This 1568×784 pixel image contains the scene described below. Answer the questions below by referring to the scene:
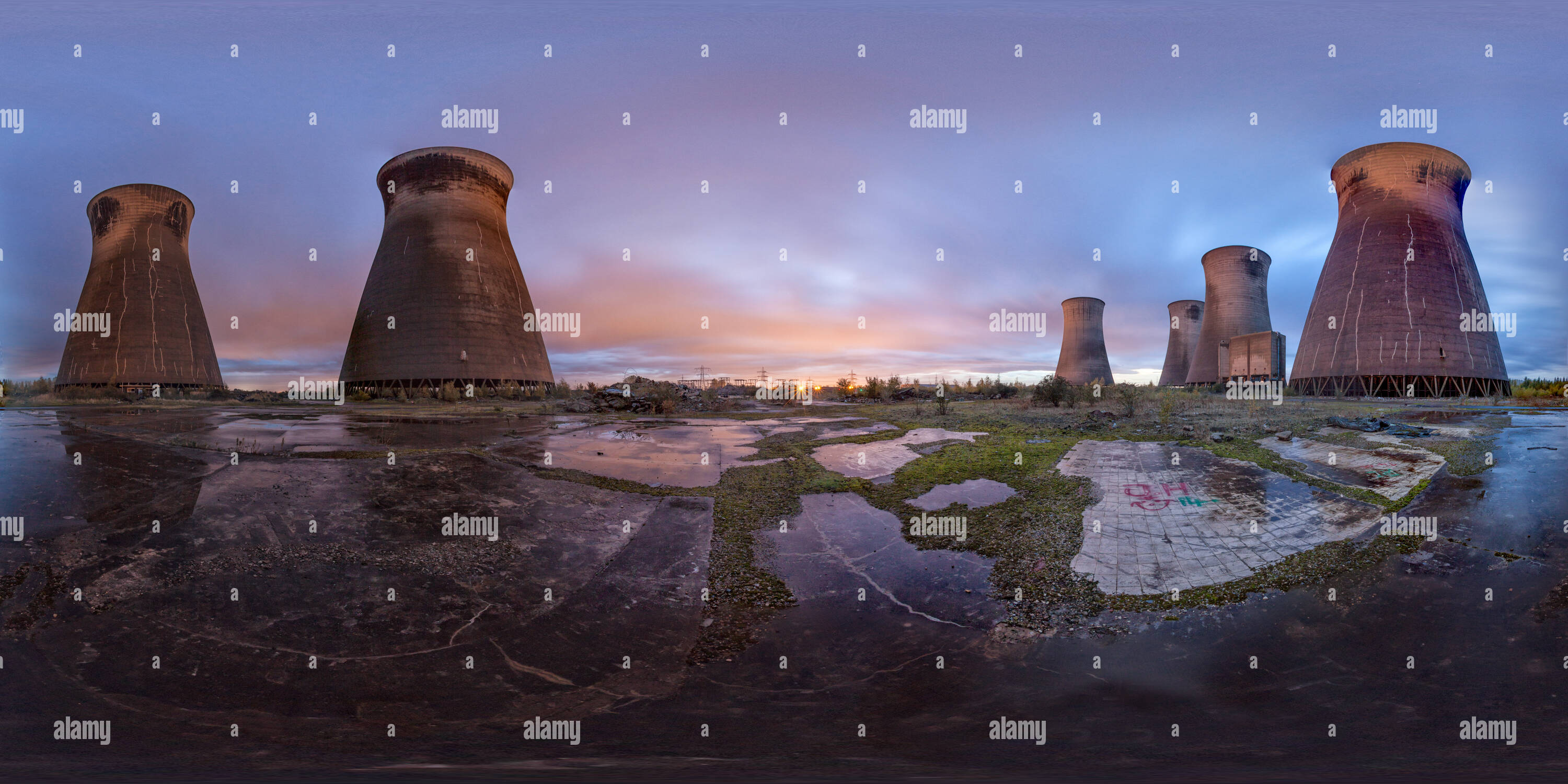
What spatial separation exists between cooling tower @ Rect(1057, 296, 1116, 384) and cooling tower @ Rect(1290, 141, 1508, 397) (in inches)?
489

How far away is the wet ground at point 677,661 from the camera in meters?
2.29

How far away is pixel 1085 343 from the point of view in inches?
1416

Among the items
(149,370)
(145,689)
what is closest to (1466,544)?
(145,689)

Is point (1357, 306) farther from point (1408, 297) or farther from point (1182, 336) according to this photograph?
point (1182, 336)

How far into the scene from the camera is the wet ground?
2.29m

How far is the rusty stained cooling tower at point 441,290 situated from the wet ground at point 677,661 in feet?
62.0

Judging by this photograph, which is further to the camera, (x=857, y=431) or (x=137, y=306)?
(x=137, y=306)

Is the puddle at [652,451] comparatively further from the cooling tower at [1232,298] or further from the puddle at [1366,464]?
the cooling tower at [1232,298]

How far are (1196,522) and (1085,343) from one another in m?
35.1

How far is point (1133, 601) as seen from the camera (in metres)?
3.61

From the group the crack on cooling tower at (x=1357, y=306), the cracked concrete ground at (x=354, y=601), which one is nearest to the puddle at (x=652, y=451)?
the cracked concrete ground at (x=354, y=601)

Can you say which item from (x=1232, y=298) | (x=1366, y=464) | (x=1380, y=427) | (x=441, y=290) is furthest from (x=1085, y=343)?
(x=441, y=290)

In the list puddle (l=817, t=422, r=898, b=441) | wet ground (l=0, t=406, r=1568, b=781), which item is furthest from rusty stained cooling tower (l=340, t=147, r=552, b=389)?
wet ground (l=0, t=406, r=1568, b=781)

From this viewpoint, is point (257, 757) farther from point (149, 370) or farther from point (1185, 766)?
point (149, 370)
